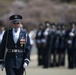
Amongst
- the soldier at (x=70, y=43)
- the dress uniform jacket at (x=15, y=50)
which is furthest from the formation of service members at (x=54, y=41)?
the dress uniform jacket at (x=15, y=50)

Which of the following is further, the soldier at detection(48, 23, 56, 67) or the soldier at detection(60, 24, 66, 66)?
the soldier at detection(60, 24, 66, 66)

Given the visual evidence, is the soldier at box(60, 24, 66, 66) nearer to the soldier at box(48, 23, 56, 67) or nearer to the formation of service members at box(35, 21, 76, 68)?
the formation of service members at box(35, 21, 76, 68)

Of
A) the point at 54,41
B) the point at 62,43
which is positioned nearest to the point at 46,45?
the point at 54,41

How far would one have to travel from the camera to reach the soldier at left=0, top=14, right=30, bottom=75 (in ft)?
43.1

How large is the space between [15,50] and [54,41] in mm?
9657

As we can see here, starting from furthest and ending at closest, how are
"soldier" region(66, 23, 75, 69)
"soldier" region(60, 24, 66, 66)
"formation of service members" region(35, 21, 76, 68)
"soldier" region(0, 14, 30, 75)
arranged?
"soldier" region(60, 24, 66, 66)
"formation of service members" region(35, 21, 76, 68)
"soldier" region(66, 23, 75, 69)
"soldier" region(0, 14, 30, 75)

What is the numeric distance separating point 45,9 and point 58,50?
84.8 ft

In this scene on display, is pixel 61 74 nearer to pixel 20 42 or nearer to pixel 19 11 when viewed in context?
pixel 20 42

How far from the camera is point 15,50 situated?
13.2 m

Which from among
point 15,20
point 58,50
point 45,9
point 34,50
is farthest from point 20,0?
point 15,20

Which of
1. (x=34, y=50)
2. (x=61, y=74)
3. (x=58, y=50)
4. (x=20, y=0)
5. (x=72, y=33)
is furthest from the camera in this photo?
(x=20, y=0)

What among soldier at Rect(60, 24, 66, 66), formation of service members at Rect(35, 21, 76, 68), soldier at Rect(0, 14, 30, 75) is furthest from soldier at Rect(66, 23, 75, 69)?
soldier at Rect(0, 14, 30, 75)

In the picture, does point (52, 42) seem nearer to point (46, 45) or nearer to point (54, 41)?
point (54, 41)

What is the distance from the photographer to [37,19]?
4838 cm
